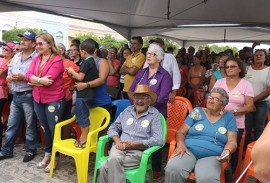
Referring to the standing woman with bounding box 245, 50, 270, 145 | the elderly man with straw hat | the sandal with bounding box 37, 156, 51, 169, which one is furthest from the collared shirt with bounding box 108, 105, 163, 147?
the standing woman with bounding box 245, 50, 270, 145

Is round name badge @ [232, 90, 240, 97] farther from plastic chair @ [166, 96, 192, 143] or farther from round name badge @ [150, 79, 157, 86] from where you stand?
round name badge @ [150, 79, 157, 86]

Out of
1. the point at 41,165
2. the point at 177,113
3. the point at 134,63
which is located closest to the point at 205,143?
Result: the point at 177,113

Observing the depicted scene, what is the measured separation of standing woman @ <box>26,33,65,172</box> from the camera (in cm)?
314

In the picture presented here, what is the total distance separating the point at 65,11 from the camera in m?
8.25

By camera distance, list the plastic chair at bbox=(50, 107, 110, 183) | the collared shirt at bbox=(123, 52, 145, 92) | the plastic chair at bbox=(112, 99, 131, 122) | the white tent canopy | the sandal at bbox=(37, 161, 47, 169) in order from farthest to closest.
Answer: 1. the white tent canopy
2. the collared shirt at bbox=(123, 52, 145, 92)
3. the plastic chair at bbox=(112, 99, 131, 122)
4. the sandal at bbox=(37, 161, 47, 169)
5. the plastic chair at bbox=(50, 107, 110, 183)

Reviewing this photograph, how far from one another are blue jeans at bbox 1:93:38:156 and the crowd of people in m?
0.01

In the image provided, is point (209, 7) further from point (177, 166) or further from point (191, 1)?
point (177, 166)

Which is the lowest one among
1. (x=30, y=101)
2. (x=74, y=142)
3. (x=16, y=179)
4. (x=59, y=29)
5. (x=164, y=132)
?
(x=16, y=179)

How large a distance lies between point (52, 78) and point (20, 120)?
956mm

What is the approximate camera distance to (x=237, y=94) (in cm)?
303

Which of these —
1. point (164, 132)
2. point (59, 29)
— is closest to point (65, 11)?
point (164, 132)

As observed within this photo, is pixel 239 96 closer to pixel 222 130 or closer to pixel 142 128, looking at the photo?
pixel 222 130

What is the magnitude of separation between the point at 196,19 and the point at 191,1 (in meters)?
1.68

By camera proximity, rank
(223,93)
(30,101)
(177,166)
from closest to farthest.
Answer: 1. (177,166)
2. (223,93)
3. (30,101)
